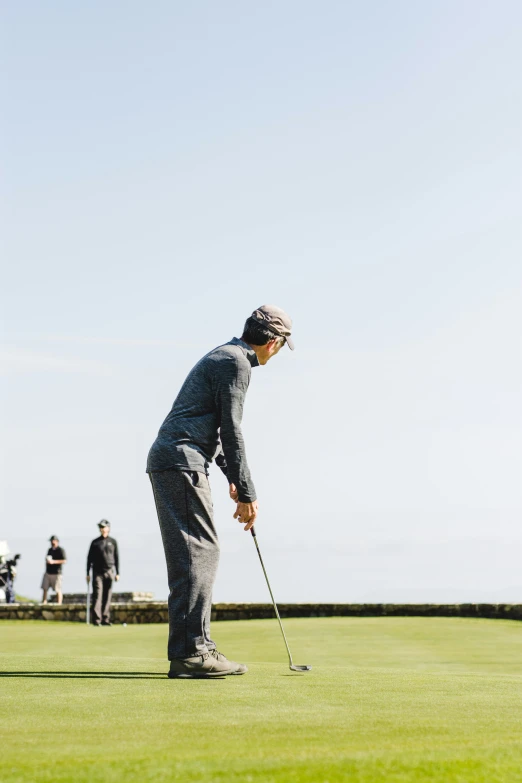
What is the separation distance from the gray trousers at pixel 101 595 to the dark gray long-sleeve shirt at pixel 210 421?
13364 mm

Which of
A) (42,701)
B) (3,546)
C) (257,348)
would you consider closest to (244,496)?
(257,348)

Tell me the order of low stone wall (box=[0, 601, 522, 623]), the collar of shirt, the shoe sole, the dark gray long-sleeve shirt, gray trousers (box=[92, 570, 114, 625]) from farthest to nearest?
gray trousers (box=[92, 570, 114, 625])
low stone wall (box=[0, 601, 522, 623])
the collar of shirt
the dark gray long-sleeve shirt
the shoe sole

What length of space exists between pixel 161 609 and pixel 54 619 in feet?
8.30

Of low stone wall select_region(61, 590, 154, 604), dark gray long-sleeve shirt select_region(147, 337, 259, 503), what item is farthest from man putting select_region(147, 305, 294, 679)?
low stone wall select_region(61, 590, 154, 604)

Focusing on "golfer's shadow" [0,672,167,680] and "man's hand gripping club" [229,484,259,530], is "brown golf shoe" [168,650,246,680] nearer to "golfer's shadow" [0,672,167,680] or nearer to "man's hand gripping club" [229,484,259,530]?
"golfer's shadow" [0,672,167,680]

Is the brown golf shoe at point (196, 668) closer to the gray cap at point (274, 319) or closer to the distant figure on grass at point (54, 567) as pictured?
the gray cap at point (274, 319)

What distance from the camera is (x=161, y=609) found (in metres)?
21.3

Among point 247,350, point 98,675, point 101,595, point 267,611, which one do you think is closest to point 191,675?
point 98,675

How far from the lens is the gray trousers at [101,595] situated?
737 inches

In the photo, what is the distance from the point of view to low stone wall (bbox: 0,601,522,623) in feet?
61.1

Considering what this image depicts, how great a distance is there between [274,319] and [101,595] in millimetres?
13933

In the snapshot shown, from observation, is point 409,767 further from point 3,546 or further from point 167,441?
point 3,546

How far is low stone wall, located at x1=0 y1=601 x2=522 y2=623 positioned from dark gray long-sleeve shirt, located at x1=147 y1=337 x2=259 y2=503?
1380 centimetres

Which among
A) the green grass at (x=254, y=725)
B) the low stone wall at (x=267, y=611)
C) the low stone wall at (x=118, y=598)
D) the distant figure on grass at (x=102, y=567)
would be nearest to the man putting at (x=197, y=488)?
the green grass at (x=254, y=725)
